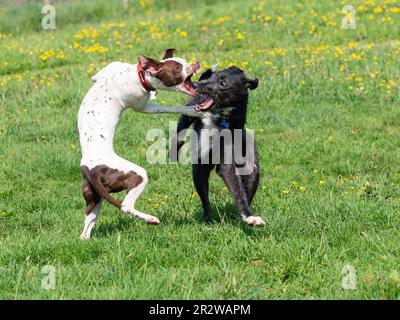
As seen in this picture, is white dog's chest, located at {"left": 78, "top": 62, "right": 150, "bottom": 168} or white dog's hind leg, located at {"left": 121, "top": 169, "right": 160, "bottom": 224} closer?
white dog's hind leg, located at {"left": 121, "top": 169, "right": 160, "bottom": 224}

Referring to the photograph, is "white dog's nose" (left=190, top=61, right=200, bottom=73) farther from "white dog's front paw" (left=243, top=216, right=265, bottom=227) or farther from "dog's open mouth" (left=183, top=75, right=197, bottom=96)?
"white dog's front paw" (left=243, top=216, right=265, bottom=227)

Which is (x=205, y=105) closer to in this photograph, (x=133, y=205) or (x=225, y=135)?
(x=225, y=135)

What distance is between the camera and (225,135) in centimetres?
549

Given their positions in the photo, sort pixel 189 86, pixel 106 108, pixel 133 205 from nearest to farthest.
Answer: pixel 133 205 < pixel 106 108 < pixel 189 86

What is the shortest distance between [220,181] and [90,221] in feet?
7.29

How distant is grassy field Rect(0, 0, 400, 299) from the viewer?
438 cm

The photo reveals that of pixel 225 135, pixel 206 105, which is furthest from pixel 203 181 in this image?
pixel 206 105

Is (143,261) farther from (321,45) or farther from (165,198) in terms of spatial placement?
(321,45)

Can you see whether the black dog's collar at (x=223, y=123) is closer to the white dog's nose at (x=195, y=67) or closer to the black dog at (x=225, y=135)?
the black dog at (x=225, y=135)

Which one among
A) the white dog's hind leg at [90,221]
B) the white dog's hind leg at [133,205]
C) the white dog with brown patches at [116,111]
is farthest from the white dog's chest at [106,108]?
the white dog's hind leg at [90,221]

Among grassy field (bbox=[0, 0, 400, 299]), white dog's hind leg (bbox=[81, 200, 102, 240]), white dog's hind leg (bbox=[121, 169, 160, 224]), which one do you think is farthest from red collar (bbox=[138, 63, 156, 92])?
grassy field (bbox=[0, 0, 400, 299])

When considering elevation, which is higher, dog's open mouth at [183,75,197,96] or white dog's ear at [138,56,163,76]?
white dog's ear at [138,56,163,76]

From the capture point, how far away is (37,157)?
24.6ft

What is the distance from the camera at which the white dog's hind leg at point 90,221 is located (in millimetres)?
5008
